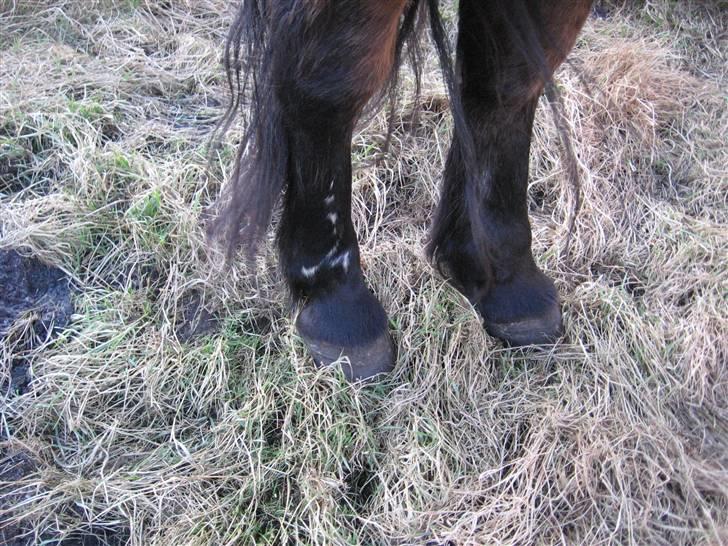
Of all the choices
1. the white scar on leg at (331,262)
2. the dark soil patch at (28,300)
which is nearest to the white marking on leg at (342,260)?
the white scar on leg at (331,262)

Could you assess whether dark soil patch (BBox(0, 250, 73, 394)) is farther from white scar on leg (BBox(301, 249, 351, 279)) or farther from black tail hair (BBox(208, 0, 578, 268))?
white scar on leg (BBox(301, 249, 351, 279))

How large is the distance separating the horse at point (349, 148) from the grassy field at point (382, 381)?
9 cm

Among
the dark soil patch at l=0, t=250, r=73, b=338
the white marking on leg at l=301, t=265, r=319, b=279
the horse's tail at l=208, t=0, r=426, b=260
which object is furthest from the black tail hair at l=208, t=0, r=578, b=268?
the dark soil patch at l=0, t=250, r=73, b=338

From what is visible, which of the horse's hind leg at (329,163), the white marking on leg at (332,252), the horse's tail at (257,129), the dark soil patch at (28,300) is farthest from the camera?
the dark soil patch at (28,300)

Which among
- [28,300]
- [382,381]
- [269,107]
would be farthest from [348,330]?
[28,300]

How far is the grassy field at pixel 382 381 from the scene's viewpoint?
1304 mm

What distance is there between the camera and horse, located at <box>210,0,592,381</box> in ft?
3.80

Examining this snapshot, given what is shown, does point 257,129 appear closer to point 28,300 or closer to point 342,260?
point 342,260

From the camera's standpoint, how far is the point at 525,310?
151 centimetres

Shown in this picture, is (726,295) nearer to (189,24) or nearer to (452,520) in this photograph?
(452,520)

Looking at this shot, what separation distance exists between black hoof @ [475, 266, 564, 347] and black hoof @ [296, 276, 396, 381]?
24cm

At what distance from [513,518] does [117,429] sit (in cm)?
77

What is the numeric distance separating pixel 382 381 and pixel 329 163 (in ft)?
1.57

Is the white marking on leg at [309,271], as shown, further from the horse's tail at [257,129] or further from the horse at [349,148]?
the horse's tail at [257,129]
